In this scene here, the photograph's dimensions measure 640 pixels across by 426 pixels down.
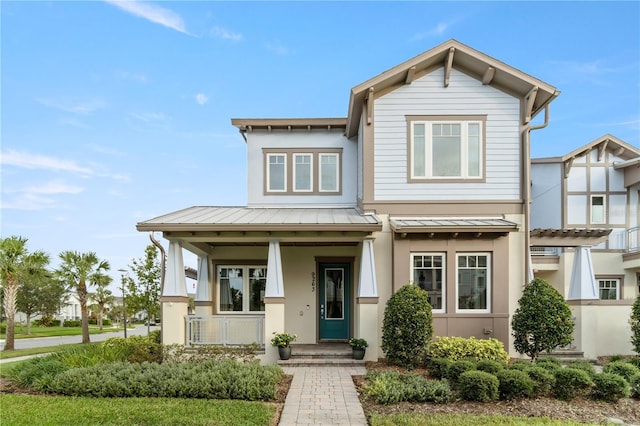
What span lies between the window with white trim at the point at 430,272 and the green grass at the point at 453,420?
5490mm

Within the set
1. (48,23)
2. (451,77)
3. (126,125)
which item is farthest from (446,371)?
(48,23)

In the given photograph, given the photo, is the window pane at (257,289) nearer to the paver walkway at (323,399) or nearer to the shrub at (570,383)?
the paver walkway at (323,399)

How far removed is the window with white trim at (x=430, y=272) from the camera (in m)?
12.5

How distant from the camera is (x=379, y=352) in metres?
12.2

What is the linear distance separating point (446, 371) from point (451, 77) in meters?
8.42

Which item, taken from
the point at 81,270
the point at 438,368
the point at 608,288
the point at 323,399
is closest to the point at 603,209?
the point at 608,288

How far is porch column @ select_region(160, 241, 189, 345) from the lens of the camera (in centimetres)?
1192

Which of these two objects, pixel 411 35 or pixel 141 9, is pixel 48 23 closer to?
pixel 141 9

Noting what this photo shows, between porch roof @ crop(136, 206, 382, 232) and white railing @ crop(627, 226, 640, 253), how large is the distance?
13.0 metres

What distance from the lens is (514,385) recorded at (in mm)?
7797

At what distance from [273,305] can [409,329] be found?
3.66 meters

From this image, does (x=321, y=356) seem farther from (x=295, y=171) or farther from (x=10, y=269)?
(x=10, y=269)

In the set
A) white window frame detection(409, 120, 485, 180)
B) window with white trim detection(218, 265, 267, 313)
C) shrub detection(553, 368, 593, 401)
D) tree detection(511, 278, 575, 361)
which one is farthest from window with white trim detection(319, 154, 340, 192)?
shrub detection(553, 368, 593, 401)

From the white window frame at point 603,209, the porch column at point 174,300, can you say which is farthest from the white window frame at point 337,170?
the white window frame at point 603,209
